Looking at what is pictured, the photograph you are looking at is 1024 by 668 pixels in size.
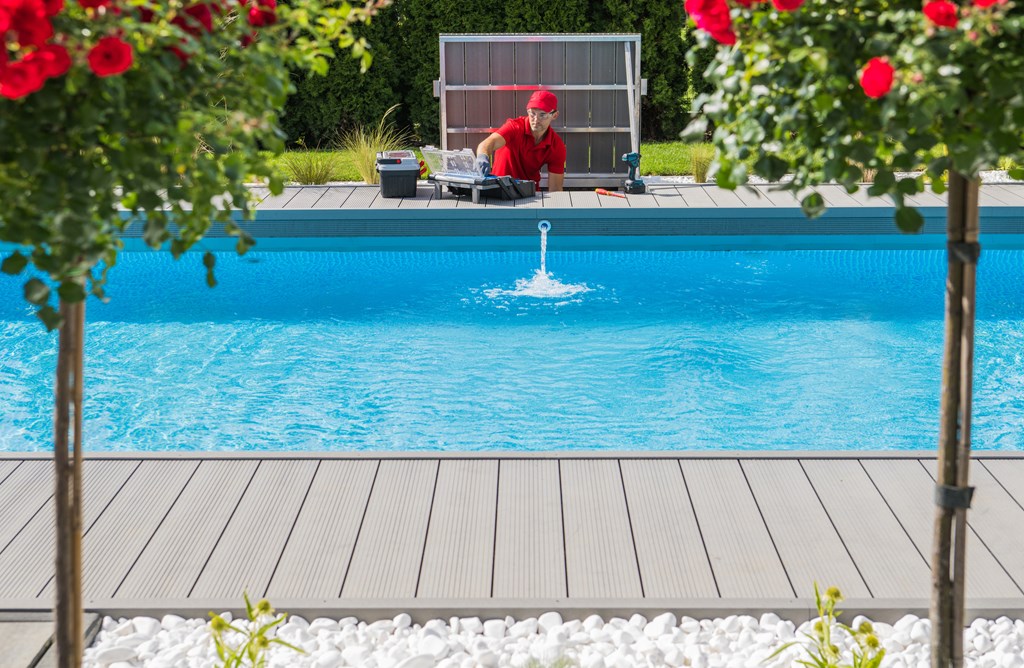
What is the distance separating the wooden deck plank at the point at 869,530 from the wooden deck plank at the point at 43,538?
6.25ft

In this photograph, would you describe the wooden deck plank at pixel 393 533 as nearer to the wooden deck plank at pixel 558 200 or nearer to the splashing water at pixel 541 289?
the splashing water at pixel 541 289

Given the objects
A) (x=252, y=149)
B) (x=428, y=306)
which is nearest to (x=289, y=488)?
(x=252, y=149)

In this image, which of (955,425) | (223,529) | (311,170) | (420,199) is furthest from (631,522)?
(311,170)

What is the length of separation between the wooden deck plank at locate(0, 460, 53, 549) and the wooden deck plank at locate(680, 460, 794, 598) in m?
1.78

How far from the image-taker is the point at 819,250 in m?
7.25

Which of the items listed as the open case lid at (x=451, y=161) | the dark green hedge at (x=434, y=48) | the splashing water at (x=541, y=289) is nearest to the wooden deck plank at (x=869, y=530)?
the splashing water at (x=541, y=289)

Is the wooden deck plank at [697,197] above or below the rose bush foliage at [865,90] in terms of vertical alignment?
below

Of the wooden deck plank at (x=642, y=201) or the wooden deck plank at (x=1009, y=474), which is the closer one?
the wooden deck plank at (x=1009, y=474)

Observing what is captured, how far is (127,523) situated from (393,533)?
0.71m

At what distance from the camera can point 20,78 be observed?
121 centimetres

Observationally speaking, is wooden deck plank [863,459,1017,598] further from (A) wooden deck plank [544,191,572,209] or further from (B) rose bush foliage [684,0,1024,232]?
(A) wooden deck plank [544,191,572,209]

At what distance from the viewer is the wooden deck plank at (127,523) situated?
261 centimetres

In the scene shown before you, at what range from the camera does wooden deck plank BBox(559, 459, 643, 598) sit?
2.56 metres

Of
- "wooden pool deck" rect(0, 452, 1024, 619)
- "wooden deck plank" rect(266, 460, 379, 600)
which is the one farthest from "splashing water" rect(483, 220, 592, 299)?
"wooden deck plank" rect(266, 460, 379, 600)
